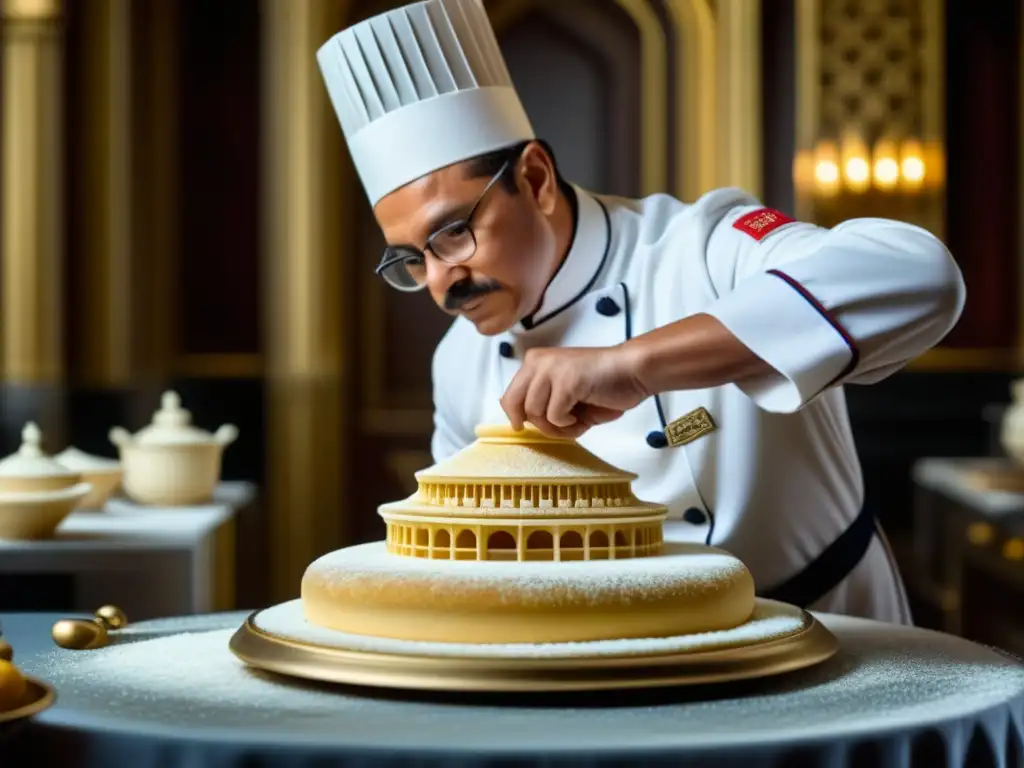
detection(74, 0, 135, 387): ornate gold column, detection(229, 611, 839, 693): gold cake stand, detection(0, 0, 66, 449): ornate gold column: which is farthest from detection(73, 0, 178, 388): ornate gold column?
detection(229, 611, 839, 693): gold cake stand

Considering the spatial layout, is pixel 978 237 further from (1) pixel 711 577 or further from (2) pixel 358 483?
(1) pixel 711 577

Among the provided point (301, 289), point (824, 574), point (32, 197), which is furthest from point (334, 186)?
point (824, 574)

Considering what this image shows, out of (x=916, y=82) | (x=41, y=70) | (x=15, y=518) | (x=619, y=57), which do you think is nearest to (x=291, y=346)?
(x=41, y=70)

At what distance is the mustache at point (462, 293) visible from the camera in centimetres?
180

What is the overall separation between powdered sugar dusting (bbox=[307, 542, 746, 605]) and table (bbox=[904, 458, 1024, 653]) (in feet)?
8.43

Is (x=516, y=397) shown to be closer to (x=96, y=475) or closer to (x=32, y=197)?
(x=96, y=475)

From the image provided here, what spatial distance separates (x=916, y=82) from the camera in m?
6.39

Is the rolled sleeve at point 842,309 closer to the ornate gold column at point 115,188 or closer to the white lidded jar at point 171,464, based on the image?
the white lidded jar at point 171,464

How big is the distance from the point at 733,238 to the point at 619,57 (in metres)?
5.17

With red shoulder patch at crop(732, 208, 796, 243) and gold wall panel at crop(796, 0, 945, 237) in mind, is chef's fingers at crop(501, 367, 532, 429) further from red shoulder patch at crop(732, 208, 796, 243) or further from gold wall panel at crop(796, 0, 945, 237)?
gold wall panel at crop(796, 0, 945, 237)

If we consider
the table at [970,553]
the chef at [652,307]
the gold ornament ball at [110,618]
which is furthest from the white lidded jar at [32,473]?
the table at [970,553]

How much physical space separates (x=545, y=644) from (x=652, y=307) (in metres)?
0.86

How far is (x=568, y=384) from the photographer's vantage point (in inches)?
53.0

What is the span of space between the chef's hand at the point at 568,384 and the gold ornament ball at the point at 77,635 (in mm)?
417
